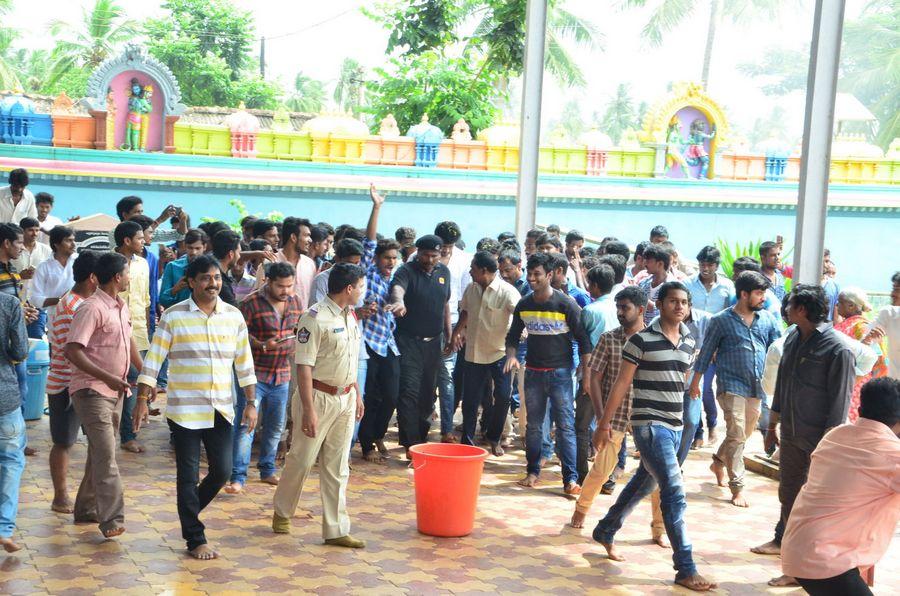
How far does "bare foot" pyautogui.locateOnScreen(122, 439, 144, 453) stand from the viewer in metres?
7.73

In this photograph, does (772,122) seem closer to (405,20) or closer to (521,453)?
(405,20)

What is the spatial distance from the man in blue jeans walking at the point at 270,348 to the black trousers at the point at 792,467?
3.01m

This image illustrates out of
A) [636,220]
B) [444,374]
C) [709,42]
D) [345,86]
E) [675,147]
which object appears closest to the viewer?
[444,374]

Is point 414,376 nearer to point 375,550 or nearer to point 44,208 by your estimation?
point 375,550

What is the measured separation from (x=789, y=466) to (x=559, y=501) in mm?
1843

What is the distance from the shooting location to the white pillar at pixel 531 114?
1006 centimetres

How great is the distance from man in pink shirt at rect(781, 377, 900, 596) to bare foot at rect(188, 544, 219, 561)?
2926 mm

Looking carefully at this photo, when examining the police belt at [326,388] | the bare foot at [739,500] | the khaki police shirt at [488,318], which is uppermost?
the khaki police shirt at [488,318]

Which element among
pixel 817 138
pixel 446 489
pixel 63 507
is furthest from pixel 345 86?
pixel 446 489

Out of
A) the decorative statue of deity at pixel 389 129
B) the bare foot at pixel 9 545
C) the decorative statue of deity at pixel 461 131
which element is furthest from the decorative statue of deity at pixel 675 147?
the bare foot at pixel 9 545

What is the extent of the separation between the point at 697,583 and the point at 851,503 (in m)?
1.64

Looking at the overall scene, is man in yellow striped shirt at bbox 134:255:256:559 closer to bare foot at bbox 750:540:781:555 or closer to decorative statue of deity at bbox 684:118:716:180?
bare foot at bbox 750:540:781:555

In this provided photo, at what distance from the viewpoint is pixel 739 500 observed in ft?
23.2

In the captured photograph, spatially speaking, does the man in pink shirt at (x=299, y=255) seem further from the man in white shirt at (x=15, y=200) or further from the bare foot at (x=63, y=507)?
the man in white shirt at (x=15, y=200)
